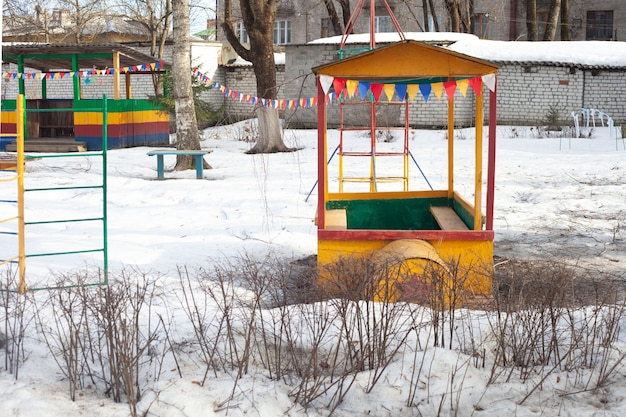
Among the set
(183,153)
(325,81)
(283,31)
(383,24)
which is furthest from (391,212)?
(283,31)

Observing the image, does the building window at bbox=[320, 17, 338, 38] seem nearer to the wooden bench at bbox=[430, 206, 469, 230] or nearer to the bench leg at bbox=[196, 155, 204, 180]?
the bench leg at bbox=[196, 155, 204, 180]

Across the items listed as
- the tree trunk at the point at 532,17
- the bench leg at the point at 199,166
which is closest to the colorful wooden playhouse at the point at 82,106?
the bench leg at the point at 199,166

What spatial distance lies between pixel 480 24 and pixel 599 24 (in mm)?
5217

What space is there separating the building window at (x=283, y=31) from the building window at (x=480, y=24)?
907 centimetres

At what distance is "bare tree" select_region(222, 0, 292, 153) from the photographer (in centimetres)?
1798

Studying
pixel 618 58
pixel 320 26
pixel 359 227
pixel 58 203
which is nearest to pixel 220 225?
pixel 359 227

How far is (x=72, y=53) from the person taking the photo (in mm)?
20594

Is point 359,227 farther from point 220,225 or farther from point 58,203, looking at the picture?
point 58,203

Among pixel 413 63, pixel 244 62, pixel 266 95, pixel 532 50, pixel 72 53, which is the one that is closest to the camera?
pixel 413 63

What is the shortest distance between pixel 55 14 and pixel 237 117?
21.6 metres

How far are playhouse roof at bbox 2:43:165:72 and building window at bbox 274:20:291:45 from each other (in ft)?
70.2

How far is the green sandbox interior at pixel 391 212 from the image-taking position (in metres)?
8.95

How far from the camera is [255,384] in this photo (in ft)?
15.2

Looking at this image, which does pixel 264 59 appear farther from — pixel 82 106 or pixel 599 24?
pixel 599 24
